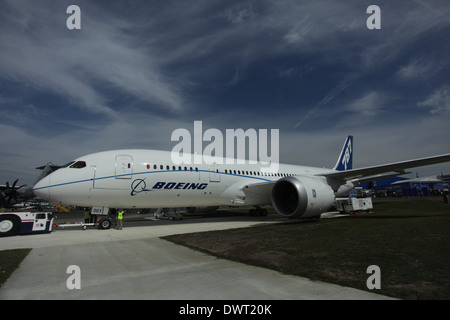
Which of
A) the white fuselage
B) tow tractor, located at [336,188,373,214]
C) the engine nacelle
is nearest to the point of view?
the white fuselage

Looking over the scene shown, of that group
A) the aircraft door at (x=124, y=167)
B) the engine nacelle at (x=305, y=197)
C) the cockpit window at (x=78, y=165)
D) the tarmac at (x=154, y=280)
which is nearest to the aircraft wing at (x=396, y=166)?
the engine nacelle at (x=305, y=197)

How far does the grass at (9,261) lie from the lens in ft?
17.1

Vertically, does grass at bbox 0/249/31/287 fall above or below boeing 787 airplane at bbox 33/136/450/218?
below

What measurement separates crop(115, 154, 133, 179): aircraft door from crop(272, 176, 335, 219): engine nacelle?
748cm

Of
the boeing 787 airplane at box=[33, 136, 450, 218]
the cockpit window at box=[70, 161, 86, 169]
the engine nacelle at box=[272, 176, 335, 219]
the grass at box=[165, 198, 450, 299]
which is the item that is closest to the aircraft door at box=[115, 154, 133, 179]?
the boeing 787 airplane at box=[33, 136, 450, 218]

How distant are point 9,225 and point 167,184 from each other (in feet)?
22.3

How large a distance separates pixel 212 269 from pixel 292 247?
9.04 feet

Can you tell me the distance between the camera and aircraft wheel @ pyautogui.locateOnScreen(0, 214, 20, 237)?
11047 millimetres

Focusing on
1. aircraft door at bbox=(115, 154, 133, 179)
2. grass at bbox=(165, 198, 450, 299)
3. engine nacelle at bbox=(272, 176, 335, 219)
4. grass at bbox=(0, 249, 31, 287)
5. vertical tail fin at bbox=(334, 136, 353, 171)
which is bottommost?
grass at bbox=(0, 249, 31, 287)

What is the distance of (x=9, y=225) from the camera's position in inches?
442

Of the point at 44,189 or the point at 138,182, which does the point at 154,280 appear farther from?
the point at 44,189

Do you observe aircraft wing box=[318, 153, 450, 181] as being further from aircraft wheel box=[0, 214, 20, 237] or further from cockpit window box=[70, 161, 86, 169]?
aircraft wheel box=[0, 214, 20, 237]

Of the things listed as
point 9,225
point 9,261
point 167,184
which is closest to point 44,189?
point 9,225
